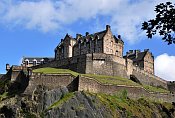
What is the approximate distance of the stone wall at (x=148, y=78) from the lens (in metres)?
65.9

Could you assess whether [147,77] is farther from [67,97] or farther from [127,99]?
[67,97]

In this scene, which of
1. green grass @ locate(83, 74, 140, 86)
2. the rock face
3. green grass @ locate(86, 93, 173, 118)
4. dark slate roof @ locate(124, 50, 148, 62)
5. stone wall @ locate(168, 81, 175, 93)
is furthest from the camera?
dark slate roof @ locate(124, 50, 148, 62)

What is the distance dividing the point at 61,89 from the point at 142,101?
1302 cm

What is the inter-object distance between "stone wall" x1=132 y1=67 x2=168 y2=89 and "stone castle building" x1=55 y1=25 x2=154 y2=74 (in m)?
3.29

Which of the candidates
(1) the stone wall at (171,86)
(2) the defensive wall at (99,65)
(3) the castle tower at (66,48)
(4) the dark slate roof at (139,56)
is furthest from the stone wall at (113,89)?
(3) the castle tower at (66,48)

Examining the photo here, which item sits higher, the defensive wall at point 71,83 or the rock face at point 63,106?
the defensive wall at point 71,83

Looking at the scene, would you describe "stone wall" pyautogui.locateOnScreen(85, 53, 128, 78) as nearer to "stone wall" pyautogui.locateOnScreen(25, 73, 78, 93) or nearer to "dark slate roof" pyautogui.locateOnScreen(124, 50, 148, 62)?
"stone wall" pyautogui.locateOnScreen(25, 73, 78, 93)

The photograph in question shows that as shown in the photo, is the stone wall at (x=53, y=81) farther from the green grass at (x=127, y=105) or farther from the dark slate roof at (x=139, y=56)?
the dark slate roof at (x=139, y=56)

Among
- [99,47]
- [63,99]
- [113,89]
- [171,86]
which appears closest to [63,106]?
[63,99]

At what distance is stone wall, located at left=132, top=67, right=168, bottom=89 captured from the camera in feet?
216

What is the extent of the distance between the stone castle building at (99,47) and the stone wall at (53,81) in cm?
1500

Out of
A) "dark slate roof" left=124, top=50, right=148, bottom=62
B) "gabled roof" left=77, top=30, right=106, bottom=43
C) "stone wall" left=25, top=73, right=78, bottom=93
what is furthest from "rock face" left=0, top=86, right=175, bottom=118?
"dark slate roof" left=124, top=50, right=148, bottom=62

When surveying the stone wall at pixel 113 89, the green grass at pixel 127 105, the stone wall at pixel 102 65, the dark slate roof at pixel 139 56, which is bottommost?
the green grass at pixel 127 105

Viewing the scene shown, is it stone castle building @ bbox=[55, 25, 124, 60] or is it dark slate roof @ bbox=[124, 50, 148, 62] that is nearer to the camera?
stone castle building @ bbox=[55, 25, 124, 60]
